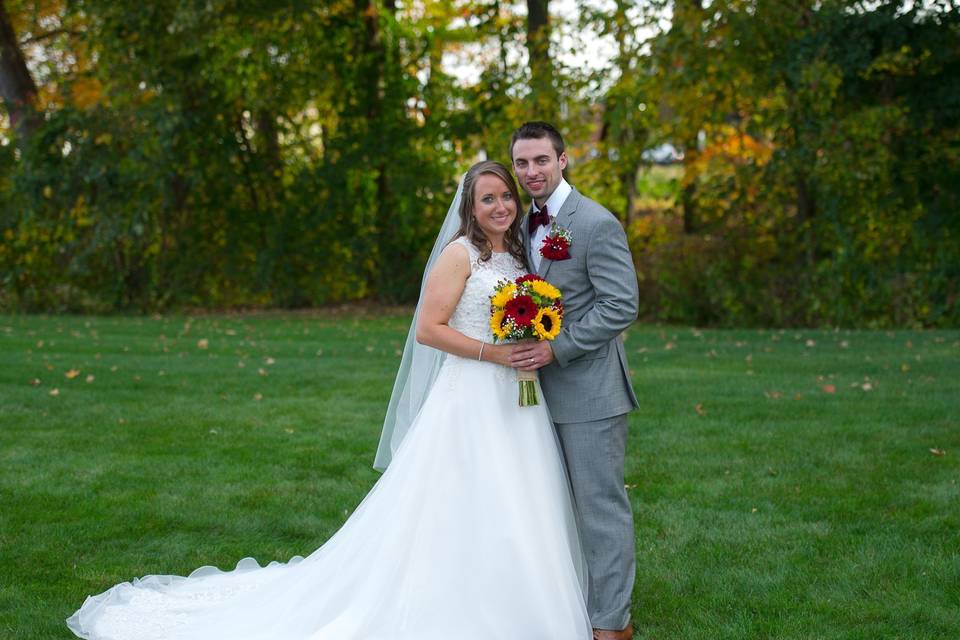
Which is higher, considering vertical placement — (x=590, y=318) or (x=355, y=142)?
(x=355, y=142)

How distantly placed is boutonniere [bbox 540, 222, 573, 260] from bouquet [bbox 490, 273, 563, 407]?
134 mm

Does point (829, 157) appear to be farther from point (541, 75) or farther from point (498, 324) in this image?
point (498, 324)

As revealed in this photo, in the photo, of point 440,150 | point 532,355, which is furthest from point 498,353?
point 440,150

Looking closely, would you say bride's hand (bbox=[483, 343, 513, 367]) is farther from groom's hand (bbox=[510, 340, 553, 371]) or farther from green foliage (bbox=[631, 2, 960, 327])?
green foliage (bbox=[631, 2, 960, 327])

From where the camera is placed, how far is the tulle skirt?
169 inches

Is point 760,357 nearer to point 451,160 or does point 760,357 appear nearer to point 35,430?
point 35,430

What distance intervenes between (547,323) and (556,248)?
0.34 metres

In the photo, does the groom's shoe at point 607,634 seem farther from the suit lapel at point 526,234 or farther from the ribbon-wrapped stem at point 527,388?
the suit lapel at point 526,234

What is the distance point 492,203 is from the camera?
14.9 feet

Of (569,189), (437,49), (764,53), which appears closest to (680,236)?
(764,53)

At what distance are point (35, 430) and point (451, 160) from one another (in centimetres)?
1351

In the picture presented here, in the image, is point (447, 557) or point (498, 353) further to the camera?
point (498, 353)

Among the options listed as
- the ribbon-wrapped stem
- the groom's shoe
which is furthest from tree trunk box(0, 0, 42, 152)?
the groom's shoe

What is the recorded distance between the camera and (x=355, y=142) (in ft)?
68.8
